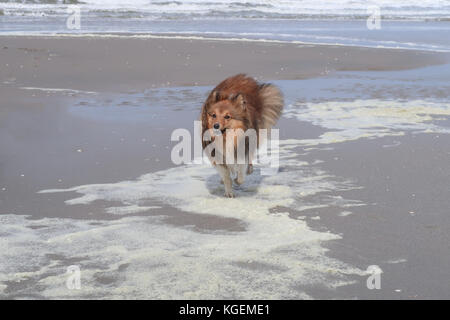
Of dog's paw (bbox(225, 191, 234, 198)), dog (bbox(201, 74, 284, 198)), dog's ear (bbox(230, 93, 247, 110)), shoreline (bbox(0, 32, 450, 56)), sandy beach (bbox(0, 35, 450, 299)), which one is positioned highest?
dog's ear (bbox(230, 93, 247, 110))

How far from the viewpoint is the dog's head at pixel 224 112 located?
18.6 ft

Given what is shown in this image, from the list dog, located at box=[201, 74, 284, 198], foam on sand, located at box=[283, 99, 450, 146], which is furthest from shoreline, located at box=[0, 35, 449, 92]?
dog, located at box=[201, 74, 284, 198]

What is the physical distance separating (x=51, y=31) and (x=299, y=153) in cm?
1512

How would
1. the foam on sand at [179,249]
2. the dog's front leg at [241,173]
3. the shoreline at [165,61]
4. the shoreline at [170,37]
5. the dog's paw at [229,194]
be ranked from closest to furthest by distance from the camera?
the foam on sand at [179,249] < the dog's paw at [229,194] < the dog's front leg at [241,173] < the shoreline at [165,61] < the shoreline at [170,37]

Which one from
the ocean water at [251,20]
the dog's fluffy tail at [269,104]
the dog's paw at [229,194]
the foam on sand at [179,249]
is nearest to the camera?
the foam on sand at [179,249]

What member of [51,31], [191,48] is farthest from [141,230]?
[51,31]

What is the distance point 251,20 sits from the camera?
29.3 metres

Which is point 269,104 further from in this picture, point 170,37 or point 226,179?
point 170,37

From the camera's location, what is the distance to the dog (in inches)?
225

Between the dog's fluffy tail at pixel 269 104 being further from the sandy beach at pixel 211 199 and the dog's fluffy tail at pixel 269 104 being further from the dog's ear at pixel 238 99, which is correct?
the dog's ear at pixel 238 99

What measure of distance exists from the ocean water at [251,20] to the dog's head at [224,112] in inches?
546

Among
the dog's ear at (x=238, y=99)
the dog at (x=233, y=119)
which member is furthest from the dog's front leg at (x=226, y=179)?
the dog's ear at (x=238, y=99)

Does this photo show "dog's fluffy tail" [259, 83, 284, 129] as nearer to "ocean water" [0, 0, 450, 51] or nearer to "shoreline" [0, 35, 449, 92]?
"shoreline" [0, 35, 449, 92]

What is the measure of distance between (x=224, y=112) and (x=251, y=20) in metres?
24.3
